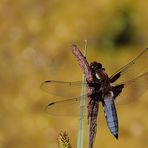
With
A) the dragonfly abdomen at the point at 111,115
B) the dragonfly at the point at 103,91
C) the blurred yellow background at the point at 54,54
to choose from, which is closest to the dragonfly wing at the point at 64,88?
the dragonfly at the point at 103,91

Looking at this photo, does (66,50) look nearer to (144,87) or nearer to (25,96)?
(25,96)

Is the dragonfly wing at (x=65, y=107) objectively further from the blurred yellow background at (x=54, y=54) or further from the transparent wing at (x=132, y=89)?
the blurred yellow background at (x=54, y=54)

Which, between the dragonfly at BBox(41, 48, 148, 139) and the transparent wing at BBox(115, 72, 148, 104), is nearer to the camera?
the dragonfly at BBox(41, 48, 148, 139)

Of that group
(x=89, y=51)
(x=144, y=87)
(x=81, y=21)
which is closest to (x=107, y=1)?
(x=81, y=21)

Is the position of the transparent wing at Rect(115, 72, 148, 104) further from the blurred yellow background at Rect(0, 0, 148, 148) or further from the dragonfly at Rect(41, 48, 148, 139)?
the blurred yellow background at Rect(0, 0, 148, 148)

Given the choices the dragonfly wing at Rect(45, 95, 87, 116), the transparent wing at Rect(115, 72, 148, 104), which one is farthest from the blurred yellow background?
the dragonfly wing at Rect(45, 95, 87, 116)

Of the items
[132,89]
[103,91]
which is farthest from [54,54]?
[103,91]
